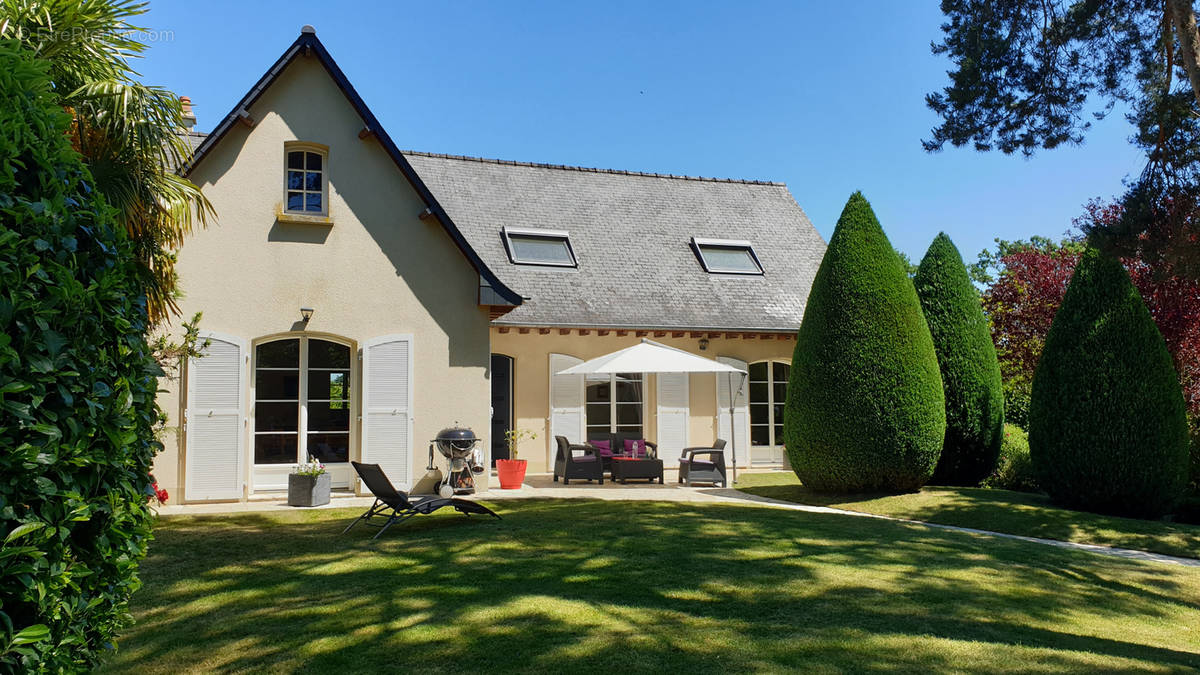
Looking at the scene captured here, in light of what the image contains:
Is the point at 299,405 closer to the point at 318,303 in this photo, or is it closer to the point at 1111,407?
the point at 318,303

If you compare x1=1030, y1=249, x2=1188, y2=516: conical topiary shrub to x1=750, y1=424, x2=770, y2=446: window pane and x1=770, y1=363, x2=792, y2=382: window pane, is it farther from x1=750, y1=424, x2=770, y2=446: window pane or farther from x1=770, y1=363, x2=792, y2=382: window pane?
x1=750, y1=424, x2=770, y2=446: window pane

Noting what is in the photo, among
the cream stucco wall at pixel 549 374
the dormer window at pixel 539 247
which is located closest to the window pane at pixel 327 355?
the cream stucco wall at pixel 549 374

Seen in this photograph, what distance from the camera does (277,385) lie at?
448 inches

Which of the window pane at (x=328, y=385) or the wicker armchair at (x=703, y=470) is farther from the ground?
the window pane at (x=328, y=385)

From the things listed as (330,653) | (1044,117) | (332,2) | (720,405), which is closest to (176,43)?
Result: (332,2)

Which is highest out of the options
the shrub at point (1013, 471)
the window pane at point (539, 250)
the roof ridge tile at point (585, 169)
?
the roof ridge tile at point (585, 169)

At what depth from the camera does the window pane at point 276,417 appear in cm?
1135

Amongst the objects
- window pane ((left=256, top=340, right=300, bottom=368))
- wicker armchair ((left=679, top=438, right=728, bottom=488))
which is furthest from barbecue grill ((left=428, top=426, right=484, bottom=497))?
wicker armchair ((left=679, top=438, right=728, bottom=488))

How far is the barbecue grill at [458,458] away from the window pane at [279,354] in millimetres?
2308

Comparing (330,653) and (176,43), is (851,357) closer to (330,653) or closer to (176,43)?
(330,653)

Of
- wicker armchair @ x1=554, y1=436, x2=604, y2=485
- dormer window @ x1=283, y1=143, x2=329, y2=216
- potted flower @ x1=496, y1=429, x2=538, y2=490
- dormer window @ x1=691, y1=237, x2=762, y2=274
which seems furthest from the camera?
dormer window @ x1=691, y1=237, x2=762, y2=274

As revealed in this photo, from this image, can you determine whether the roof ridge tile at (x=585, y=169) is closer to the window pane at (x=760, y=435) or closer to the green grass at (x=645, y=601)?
the window pane at (x=760, y=435)

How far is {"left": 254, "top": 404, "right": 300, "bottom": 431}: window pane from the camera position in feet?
37.2

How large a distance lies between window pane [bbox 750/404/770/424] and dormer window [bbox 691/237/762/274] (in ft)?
9.58
